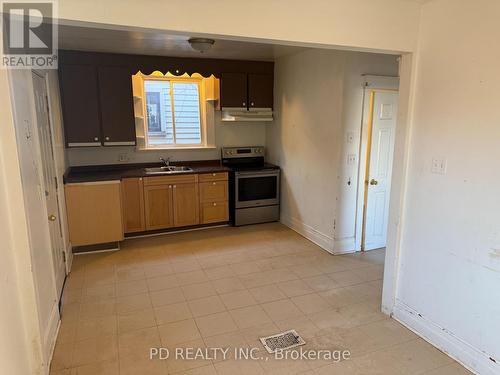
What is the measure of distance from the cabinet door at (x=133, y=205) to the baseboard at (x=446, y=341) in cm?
325

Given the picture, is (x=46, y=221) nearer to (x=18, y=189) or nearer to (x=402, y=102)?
(x=18, y=189)

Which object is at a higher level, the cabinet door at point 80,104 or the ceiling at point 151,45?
the ceiling at point 151,45

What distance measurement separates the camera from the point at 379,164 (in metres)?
4.07

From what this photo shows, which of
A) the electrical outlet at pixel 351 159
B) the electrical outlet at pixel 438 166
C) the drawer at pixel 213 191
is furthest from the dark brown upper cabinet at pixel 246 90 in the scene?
the electrical outlet at pixel 438 166

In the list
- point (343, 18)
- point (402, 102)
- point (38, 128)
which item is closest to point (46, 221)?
point (38, 128)

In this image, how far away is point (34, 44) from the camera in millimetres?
2480

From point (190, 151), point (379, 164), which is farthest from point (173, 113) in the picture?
point (379, 164)

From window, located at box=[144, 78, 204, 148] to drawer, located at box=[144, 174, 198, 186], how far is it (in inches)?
28.9

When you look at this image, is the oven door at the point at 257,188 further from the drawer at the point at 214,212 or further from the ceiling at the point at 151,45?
the ceiling at the point at 151,45

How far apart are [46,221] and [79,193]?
133 cm

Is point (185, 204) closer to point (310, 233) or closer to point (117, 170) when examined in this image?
point (117, 170)

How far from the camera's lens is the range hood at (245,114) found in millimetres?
5102

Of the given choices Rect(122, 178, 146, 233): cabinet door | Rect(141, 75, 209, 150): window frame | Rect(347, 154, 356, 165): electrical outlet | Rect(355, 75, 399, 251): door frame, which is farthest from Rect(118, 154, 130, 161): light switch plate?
Rect(355, 75, 399, 251): door frame

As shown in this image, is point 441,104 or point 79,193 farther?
point 79,193
